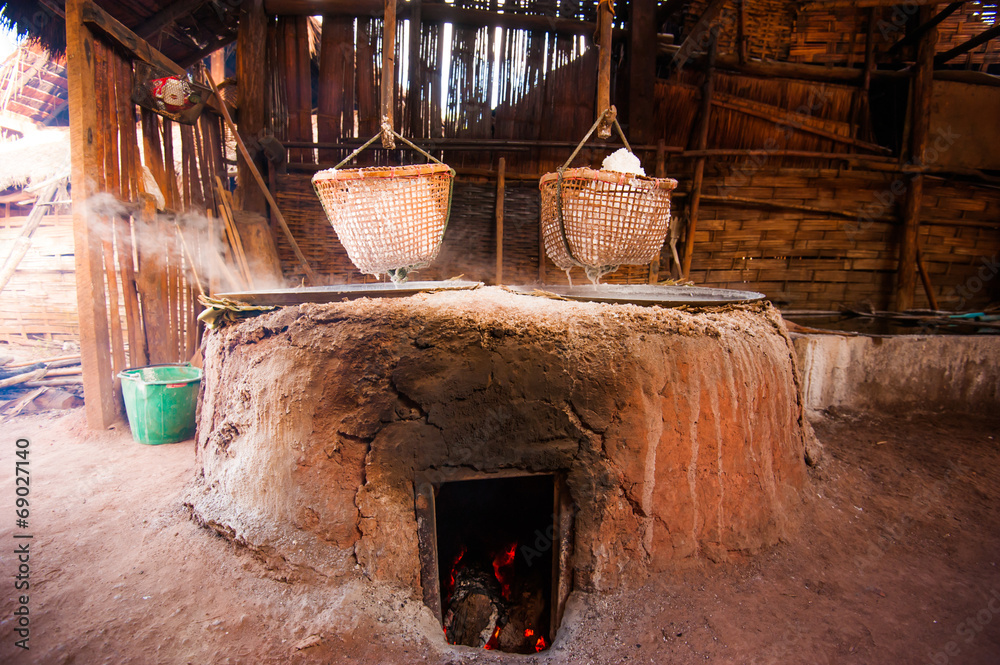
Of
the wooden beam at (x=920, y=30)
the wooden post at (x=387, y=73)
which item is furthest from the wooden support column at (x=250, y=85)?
the wooden beam at (x=920, y=30)

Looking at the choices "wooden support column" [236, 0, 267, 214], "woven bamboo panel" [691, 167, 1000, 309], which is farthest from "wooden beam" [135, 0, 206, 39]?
"woven bamboo panel" [691, 167, 1000, 309]

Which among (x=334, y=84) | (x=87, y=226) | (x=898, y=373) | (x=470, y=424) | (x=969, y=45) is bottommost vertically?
(x=898, y=373)

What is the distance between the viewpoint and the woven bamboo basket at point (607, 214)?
206 centimetres

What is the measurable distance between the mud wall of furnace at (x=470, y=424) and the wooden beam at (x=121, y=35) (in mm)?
2882

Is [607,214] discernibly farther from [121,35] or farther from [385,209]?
[121,35]

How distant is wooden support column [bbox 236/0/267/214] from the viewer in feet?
14.5

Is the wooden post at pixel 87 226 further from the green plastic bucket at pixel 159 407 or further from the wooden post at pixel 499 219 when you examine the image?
the wooden post at pixel 499 219

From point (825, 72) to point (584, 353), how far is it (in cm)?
569

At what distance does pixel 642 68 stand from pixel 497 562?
4.89 metres

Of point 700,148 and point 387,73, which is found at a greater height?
point 700,148

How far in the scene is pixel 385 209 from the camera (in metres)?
1.92

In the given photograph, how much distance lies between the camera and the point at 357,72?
4684 mm

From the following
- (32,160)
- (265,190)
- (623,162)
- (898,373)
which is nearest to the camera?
(623,162)

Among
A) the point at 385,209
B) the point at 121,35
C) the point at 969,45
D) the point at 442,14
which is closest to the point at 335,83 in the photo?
the point at 442,14
